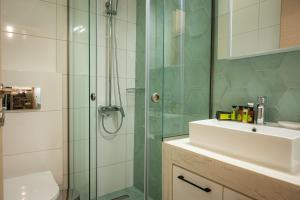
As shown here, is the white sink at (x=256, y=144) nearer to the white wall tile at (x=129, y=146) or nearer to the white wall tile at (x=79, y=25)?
the white wall tile at (x=129, y=146)

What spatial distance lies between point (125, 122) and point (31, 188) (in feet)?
3.22

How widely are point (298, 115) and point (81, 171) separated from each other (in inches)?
64.6

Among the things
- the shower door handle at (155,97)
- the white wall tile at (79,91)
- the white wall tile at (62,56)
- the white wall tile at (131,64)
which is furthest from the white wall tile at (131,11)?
the shower door handle at (155,97)

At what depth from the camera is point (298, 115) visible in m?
1.05

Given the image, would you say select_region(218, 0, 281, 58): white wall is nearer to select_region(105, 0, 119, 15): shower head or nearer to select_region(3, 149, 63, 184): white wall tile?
select_region(105, 0, 119, 15): shower head

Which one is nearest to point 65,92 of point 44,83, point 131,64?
point 44,83

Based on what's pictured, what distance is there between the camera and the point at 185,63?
1.40 meters

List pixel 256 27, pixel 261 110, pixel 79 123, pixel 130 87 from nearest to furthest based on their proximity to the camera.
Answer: pixel 261 110 → pixel 256 27 → pixel 79 123 → pixel 130 87

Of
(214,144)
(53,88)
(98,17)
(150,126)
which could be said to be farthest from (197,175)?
(98,17)

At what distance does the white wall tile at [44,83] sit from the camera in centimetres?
150

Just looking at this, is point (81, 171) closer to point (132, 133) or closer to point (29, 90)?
point (132, 133)

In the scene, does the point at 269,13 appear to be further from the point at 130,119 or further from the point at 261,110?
the point at 130,119

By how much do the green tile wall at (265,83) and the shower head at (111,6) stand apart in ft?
3.81

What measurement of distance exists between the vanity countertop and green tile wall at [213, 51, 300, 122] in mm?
522
